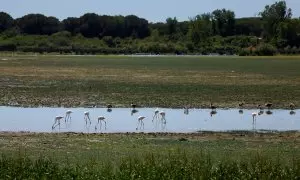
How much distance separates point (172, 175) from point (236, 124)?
1560cm

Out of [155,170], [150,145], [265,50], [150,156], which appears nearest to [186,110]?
[150,145]

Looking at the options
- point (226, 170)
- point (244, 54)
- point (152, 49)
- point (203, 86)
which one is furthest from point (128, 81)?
point (152, 49)

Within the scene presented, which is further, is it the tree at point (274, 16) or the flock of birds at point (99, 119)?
the tree at point (274, 16)

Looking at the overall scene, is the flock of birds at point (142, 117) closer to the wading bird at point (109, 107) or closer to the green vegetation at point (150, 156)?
the wading bird at point (109, 107)

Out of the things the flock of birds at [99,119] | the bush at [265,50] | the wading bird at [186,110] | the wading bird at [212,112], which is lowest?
the bush at [265,50]

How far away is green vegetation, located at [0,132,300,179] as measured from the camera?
42.8 ft

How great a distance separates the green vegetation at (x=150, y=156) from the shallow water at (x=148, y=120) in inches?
98.1

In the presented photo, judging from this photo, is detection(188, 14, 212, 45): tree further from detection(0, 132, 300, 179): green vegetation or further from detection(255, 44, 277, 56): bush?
detection(0, 132, 300, 179): green vegetation

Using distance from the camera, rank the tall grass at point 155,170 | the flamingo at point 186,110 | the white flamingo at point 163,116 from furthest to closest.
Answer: the flamingo at point 186,110 → the white flamingo at point 163,116 → the tall grass at point 155,170

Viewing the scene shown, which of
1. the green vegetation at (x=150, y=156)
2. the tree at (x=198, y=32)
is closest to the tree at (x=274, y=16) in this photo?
the tree at (x=198, y=32)

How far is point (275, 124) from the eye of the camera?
28422 millimetres

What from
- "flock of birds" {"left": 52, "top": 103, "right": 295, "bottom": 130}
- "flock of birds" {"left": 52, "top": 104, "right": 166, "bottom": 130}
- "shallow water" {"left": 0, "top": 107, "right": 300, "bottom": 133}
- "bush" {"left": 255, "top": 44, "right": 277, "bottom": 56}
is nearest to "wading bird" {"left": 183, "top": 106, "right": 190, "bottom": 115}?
"flock of birds" {"left": 52, "top": 103, "right": 295, "bottom": 130}

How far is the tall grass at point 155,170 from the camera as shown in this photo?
42.2ft

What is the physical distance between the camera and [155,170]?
1316 cm
